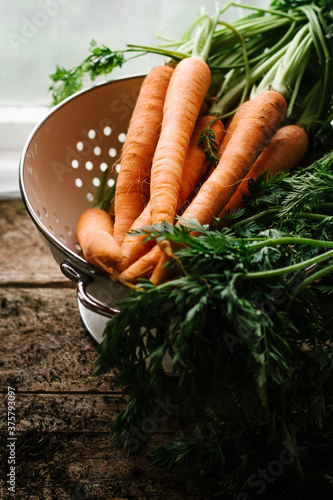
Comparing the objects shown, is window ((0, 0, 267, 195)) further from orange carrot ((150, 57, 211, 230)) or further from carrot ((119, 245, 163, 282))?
carrot ((119, 245, 163, 282))

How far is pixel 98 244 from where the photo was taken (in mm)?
768

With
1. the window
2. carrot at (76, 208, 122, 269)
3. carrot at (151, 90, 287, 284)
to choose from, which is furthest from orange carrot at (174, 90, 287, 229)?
the window

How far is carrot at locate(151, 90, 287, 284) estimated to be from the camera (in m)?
0.85

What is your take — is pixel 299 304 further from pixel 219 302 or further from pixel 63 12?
pixel 63 12

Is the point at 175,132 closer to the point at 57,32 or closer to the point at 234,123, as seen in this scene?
the point at 234,123

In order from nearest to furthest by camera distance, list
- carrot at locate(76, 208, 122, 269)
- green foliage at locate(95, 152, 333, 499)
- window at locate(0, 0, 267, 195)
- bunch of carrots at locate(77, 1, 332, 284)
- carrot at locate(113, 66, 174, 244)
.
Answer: green foliage at locate(95, 152, 333, 499)
carrot at locate(76, 208, 122, 269)
bunch of carrots at locate(77, 1, 332, 284)
carrot at locate(113, 66, 174, 244)
window at locate(0, 0, 267, 195)

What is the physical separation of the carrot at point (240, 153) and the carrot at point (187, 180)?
64 millimetres

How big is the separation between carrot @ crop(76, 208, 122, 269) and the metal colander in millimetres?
32

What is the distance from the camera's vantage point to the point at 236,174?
0.90 meters

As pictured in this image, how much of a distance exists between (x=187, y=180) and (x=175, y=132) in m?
0.10

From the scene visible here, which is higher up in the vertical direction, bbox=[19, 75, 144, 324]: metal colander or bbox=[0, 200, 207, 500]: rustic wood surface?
bbox=[19, 75, 144, 324]: metal colander

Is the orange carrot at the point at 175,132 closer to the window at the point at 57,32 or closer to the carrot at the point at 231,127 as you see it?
the carrot at the point at 231,127

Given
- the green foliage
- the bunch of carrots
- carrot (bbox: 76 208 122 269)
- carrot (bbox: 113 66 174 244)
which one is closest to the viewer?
the green foliage

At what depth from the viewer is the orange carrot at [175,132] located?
0.84 m
